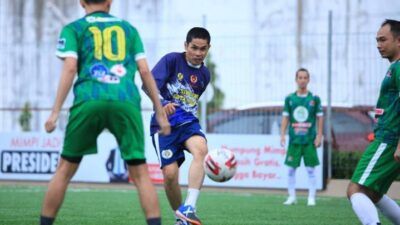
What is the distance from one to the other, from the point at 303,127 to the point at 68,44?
9.03 meters

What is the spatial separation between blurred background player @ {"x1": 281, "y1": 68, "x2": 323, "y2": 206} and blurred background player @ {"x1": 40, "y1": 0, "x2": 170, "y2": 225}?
847cm

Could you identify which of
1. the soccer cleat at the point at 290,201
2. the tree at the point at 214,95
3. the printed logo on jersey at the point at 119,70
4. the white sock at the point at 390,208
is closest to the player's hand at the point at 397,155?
the white sock at the point at 390,208

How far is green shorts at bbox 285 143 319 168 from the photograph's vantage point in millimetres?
15289

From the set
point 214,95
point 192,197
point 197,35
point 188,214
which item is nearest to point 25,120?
point 214,95

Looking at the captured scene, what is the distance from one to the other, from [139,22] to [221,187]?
13.8 metres

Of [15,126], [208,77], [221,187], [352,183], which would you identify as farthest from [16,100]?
[352,183]

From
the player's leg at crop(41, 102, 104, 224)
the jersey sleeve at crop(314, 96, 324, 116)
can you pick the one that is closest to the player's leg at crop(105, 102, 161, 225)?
the player's leg at crop(41, 102, 104, 224)

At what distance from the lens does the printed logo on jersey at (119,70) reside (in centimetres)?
684

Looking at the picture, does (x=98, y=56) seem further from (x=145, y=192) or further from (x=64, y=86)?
(x=145, y=192)

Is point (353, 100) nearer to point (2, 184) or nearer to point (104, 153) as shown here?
point (104, 153)

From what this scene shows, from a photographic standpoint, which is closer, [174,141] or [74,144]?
[74,144]

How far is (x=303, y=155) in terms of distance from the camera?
15.4 metres

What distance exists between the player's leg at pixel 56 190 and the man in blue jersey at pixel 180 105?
225cm

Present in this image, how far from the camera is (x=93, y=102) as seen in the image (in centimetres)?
678
